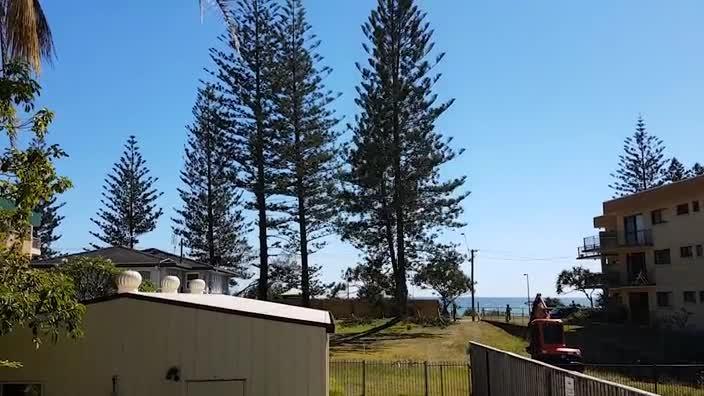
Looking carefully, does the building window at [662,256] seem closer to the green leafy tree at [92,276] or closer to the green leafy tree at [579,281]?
the green leafy tree at [579,281]

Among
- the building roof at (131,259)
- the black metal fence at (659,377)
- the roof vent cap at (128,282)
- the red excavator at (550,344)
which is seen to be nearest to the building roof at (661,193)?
the black metal fence at (659,377)

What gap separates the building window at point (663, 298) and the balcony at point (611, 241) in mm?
2808

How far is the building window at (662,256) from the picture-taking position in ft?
128

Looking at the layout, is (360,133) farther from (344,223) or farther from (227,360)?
(227,360)

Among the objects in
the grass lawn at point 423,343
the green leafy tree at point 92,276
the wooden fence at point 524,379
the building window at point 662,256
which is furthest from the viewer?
the building window at point 662,256

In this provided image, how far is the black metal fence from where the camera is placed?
18.9 metres

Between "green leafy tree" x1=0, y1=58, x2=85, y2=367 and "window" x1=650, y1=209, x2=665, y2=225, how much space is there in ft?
119

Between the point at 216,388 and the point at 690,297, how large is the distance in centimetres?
3059

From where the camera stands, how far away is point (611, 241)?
4394 centimetres

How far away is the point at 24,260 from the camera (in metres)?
9.44

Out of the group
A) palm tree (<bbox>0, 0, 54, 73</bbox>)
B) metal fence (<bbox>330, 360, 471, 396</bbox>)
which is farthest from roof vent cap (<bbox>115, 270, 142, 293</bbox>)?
metal fence (<bbox>330, 360, 471, 396</bbox>)

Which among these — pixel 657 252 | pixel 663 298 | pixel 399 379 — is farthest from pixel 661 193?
pixel 399 379

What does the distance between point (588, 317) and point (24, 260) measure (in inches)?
1546

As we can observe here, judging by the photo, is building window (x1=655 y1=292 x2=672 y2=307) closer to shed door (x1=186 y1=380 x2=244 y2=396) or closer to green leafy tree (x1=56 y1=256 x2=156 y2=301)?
green leafy tree (x1=56 y1=256 x2=156 y2=301)
